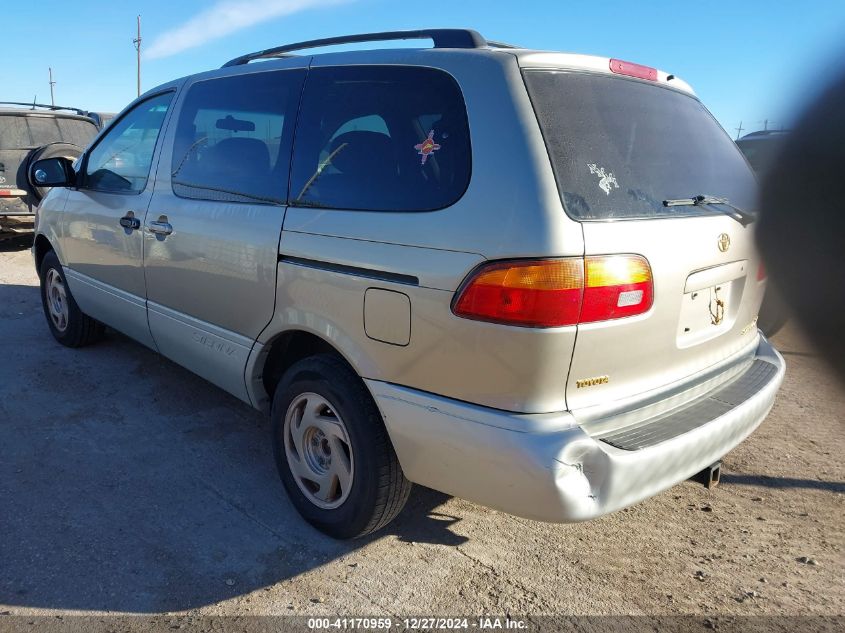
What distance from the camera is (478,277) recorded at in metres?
2.15

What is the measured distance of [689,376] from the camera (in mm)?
2584

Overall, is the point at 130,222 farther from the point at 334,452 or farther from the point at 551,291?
the point at 551,291

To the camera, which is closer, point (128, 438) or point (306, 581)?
point (306, 581)

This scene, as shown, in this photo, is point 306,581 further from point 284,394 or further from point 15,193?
point 15,193

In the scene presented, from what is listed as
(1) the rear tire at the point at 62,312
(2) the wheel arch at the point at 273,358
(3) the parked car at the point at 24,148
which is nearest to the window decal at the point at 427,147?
(2) the wheel arch at the point at 273,358

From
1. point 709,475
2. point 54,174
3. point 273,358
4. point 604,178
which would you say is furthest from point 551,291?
point 54,174

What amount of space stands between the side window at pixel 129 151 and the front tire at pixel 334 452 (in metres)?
1.92

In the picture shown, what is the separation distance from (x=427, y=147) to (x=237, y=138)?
137cm

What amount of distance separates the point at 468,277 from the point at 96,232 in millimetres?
3304

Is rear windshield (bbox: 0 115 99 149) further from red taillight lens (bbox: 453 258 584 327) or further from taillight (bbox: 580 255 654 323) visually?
taillight (bbox: 580 255 654 323)

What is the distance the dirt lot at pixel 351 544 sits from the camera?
2.48 m

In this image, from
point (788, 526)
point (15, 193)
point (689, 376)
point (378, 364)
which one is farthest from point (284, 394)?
point (15, 193)

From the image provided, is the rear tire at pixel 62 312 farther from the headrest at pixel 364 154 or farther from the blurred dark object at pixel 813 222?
the blurred dark object at pixel 813 222

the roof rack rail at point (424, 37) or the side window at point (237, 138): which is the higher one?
the roof rack rail at point (424, 37)
